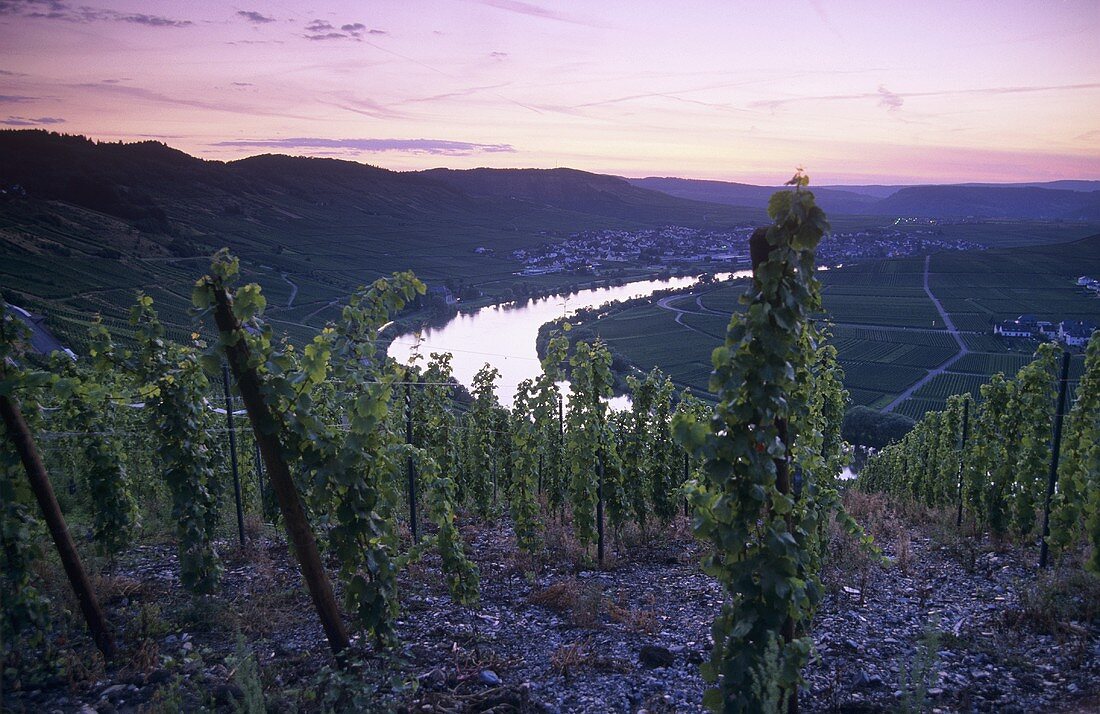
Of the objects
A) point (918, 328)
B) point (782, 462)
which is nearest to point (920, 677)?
point (782, 462)

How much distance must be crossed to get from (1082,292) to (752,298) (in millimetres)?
85760

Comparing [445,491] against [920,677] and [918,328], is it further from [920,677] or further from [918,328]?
[918,328]

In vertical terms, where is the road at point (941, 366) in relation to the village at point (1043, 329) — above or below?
below

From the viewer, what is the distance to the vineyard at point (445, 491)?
153 inches

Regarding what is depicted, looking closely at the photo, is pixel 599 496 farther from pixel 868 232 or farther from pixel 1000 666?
pixel 868 232

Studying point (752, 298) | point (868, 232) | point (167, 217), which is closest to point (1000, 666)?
point (752, 298)

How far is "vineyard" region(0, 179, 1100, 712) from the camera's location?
388 cm

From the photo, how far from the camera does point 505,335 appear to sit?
195 feet

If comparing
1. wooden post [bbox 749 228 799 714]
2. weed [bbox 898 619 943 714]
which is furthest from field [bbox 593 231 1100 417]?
wooden post [bbox 749 228 799 714]

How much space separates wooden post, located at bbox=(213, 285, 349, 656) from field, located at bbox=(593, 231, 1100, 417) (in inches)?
1630

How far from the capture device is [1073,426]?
26.4ft

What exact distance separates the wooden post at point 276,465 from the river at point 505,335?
2083 cm

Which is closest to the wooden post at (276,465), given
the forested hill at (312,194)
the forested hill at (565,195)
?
the forested hill at (312,194)

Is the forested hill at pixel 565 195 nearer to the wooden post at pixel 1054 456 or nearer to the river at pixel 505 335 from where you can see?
the river at pixel 505 335
